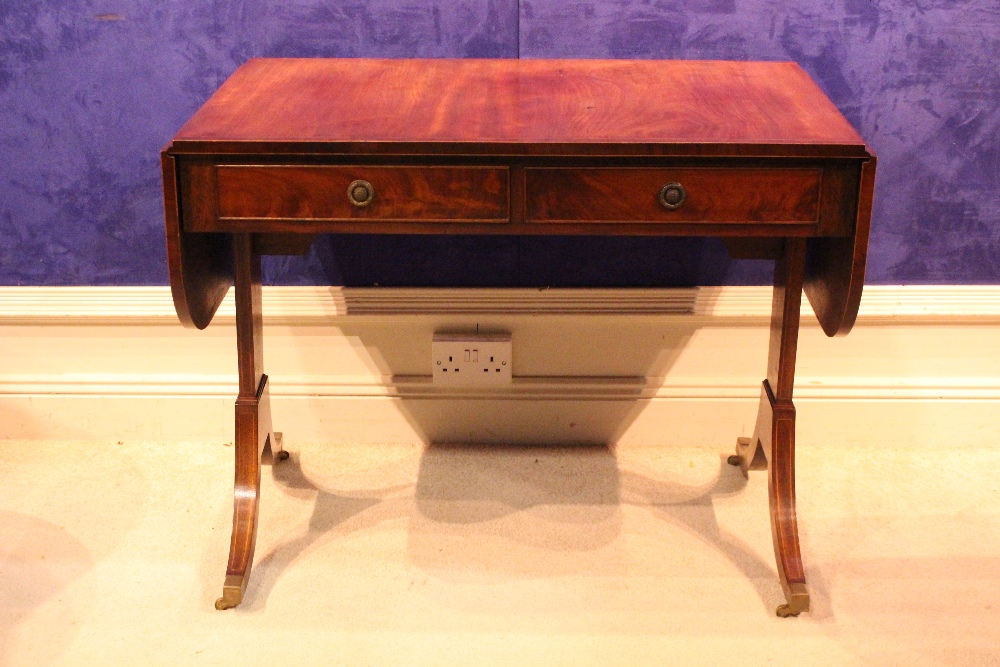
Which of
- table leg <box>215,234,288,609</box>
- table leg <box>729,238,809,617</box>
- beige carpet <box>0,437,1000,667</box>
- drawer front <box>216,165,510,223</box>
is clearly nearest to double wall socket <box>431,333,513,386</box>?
beige carpet <box>0,437,1000,667</box>

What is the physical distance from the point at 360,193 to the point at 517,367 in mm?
786

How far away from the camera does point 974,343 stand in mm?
2121

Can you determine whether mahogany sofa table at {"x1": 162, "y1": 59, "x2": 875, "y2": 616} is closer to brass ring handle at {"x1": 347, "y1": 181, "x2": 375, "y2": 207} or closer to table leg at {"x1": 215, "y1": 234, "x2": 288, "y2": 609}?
brass ring handle at {"x1": 347, "y1": 181, "x2": 375, "y2": 207}

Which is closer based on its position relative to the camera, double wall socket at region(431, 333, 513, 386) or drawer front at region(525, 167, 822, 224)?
drawer front at region(525, 167, 822, 224)

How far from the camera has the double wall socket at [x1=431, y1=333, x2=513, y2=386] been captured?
2.07 m

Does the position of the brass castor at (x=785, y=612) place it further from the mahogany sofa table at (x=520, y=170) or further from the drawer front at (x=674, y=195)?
the drawer front at (x=674, y=195)

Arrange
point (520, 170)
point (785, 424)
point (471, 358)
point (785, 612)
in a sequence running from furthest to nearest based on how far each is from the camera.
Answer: point (471, 358), point (785, 424), point (785, 612), point (520, 170)

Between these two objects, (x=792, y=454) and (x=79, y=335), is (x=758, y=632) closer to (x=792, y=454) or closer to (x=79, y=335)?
(x=792, y=454)

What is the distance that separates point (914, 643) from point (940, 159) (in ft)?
3.02

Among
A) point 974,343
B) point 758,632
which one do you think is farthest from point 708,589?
point 974,343

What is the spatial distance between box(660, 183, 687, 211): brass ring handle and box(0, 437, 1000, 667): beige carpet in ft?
2.16

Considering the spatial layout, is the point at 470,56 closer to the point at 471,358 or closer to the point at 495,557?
the point at 471,358

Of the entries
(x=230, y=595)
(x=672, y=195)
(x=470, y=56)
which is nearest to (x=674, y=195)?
(x=672, y=195)

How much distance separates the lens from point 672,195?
56.3 inches
